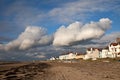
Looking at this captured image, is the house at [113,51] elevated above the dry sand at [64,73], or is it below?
above

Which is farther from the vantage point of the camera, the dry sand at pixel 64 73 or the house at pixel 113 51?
the house at pixel 113 51

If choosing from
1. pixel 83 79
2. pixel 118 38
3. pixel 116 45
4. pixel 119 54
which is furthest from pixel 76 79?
pixel 118 38

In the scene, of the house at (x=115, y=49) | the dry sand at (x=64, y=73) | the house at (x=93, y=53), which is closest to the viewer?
the dry sand at (x=64, y=73)

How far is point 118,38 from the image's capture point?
443ft

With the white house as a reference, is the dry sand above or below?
below

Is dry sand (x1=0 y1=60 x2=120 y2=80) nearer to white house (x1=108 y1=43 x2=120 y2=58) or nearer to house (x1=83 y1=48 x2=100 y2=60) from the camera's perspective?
white house (x1=108 y1=43 x2=120 y2=58)

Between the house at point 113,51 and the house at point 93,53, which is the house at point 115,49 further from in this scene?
the house at point 93,53

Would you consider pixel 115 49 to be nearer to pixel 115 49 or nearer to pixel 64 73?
pixel 115 49

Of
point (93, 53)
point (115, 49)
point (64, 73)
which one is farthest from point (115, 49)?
point (64, 73)

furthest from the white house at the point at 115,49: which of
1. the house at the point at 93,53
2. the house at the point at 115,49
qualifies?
the house at the point at 93,53

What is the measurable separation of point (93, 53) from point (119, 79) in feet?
402

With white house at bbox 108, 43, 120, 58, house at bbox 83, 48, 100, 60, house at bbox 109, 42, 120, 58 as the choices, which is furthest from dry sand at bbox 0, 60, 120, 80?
house at bbox 83, 48, 100, 60

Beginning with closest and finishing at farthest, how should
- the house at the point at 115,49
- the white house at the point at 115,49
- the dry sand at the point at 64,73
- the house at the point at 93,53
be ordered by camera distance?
the dry sand at the point at 64,73, the house at the point at 115,49, the white house at the point at 115,49, the house at the point at 93,53

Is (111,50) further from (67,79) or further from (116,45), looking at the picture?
(67,79)
